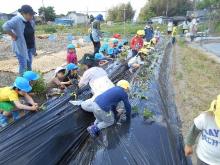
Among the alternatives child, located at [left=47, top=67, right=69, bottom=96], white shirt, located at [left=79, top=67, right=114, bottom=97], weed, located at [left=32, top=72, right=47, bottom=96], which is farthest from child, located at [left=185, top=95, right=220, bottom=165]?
weed, located at [left=32, top=72, right=47, bottom=96]

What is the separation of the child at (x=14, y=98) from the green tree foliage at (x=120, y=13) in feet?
141

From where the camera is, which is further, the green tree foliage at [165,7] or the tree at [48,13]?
the green tree foliage at [165,7]

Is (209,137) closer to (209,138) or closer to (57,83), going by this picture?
(209,138)

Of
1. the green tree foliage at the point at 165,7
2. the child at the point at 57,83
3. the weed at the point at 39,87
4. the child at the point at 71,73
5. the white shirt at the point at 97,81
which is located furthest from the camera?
the green tree foliage at the point at 165,7

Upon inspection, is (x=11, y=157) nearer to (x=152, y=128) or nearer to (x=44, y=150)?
(x=44, y=150)

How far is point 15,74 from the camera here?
23.9 ft

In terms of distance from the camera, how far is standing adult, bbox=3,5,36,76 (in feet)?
16.6

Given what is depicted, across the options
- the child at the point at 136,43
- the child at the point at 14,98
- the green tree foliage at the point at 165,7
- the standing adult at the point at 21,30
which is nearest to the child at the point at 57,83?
the standing adult at the point at 21,30

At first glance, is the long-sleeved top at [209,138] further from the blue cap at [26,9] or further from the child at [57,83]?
the blue cap at [26,9]

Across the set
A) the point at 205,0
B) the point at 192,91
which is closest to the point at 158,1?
the point at 205,0

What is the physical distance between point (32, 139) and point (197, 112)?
11.6 ft

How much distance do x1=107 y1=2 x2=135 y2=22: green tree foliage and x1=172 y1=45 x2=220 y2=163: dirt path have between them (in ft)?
119

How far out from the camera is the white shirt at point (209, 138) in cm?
236

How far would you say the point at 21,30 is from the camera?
525 centimetres
